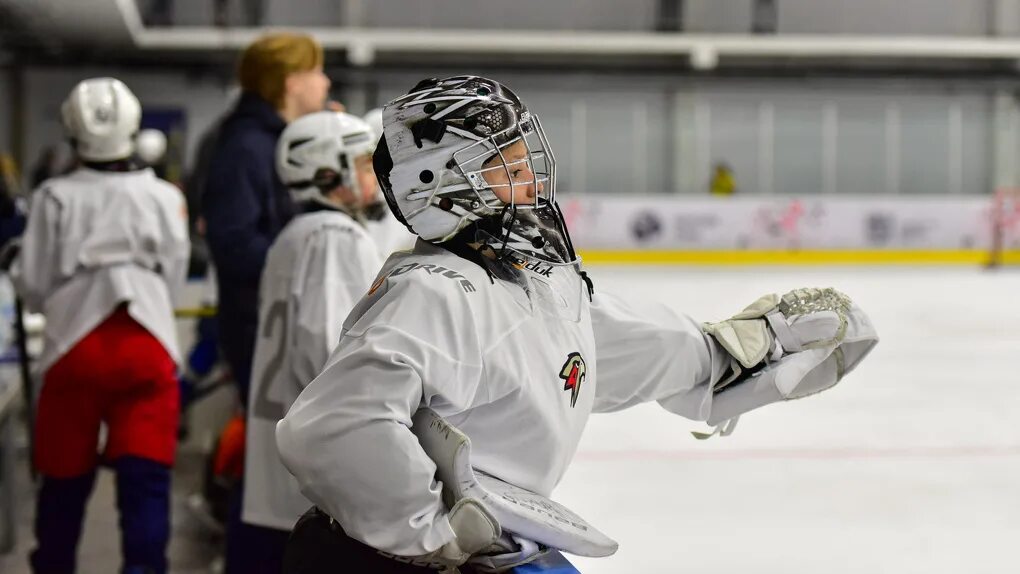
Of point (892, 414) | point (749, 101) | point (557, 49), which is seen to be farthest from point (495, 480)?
point (749, 101)

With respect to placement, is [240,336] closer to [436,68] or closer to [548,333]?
[548,333]

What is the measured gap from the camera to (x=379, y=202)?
2619 millimetres

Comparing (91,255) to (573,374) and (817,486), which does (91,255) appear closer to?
(573,374)

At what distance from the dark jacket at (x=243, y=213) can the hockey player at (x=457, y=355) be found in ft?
4.44

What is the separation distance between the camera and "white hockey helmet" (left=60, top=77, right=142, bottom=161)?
3141mm

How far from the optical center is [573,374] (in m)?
1.54

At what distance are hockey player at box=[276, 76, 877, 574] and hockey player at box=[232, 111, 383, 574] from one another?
30.0 inches

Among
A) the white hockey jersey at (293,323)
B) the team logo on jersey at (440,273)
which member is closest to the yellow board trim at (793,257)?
the white hockey jersey at (293,323)

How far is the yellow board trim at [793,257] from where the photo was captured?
14250 millimetres

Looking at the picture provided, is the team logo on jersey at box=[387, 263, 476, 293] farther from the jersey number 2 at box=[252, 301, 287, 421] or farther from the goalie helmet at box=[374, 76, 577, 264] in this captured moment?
the jersey number 2 at box=[252, 301, 287, 421]

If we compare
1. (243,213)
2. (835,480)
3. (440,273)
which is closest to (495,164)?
(440,273)

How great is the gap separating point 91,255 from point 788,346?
75.9 inches

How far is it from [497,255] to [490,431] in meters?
0.21

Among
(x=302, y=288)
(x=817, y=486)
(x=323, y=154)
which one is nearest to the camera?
(x=302, y=288)
